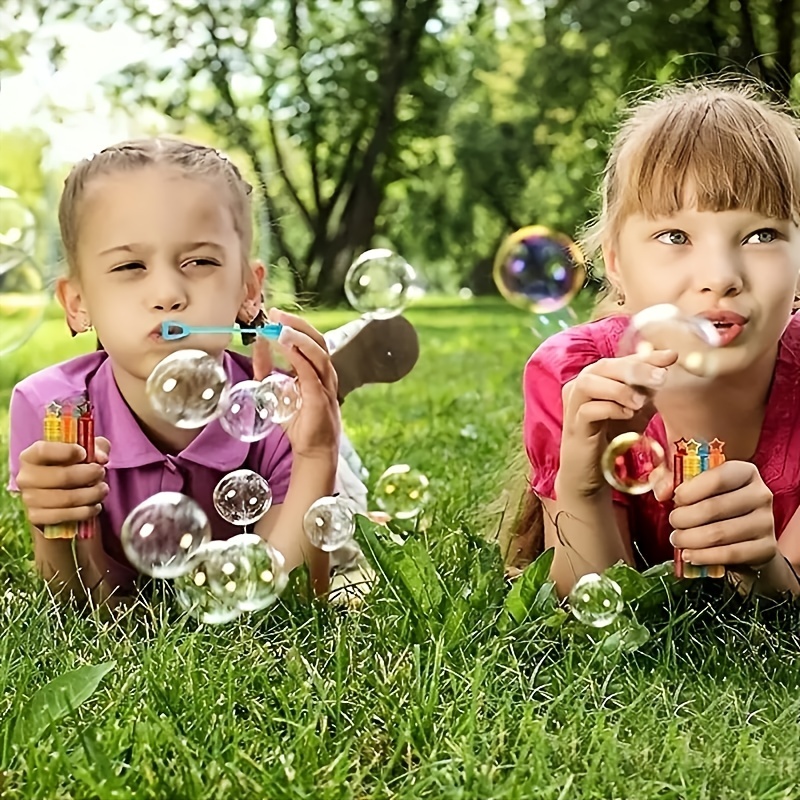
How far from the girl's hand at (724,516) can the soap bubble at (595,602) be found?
13 cm

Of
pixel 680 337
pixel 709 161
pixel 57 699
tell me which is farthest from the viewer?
pixel 709 161

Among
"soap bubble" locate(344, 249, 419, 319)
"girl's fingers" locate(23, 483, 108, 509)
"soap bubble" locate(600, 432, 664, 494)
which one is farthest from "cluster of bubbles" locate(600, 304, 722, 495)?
"soap bubble" locate(344, 249, 419, 319)

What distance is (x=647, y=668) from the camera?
1883 mm

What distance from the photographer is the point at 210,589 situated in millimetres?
2000

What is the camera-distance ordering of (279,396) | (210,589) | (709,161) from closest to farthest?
(210,589) < (709,161) < (279,396)

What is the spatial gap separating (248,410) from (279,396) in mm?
61

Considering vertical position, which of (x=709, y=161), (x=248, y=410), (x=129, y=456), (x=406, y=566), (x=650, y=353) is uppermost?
(x=709, y=161)

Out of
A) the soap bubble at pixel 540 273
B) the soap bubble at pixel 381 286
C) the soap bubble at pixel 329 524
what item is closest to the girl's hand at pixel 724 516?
the soap bubble at pixel 329 524

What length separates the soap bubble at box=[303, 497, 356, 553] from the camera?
2186 millimetres

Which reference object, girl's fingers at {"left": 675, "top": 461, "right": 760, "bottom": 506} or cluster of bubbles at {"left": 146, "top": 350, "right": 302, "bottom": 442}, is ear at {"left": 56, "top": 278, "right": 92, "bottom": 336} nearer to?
cluster of bubbles at {"left": 146, "top": 350, "right": 302, "bottom": 442}

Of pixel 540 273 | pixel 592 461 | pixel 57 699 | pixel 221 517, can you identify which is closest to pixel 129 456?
pixel 221 517

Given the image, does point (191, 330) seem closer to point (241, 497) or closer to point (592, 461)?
point (241, 497)

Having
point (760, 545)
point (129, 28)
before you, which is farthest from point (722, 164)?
point (129, 28)

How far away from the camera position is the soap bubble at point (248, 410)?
87.0 inches
